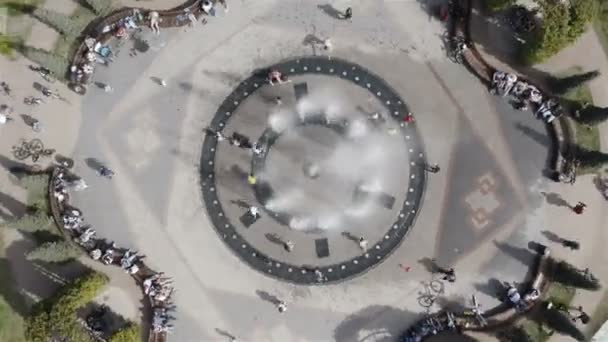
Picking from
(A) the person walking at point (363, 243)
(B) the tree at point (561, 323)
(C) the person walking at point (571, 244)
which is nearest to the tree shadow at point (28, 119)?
(A) the person walking at point (363, 243)

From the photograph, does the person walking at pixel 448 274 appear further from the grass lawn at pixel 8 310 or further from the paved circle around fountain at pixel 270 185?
the grass lawn at pixel 8 310

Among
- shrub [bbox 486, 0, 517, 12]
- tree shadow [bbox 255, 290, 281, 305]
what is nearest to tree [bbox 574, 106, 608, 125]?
shrub [bbox 486, 0, 517, 12]

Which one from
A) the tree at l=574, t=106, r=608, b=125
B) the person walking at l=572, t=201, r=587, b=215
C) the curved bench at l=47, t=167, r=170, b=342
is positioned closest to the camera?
the tree at l=574, t=106, r=608, b=125

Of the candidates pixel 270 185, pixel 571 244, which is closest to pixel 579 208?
pixel 571 244

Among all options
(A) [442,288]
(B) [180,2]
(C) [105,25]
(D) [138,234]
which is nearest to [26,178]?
(D) [138,234]

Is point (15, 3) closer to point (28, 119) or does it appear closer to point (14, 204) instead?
point (28, 119)

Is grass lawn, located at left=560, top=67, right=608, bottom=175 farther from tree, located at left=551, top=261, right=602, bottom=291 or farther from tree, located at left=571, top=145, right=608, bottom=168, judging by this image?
tree, located at left=551, top=261, right=602, bottom=291

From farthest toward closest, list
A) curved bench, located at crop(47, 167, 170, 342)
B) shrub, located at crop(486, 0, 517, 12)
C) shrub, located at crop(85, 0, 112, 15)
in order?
curved bench, located at crop(47, 167, 170, 342) → shrub, located at crop(85, 0, 112, 15) → shrub, located at crop(486, 0, 517, 12)
